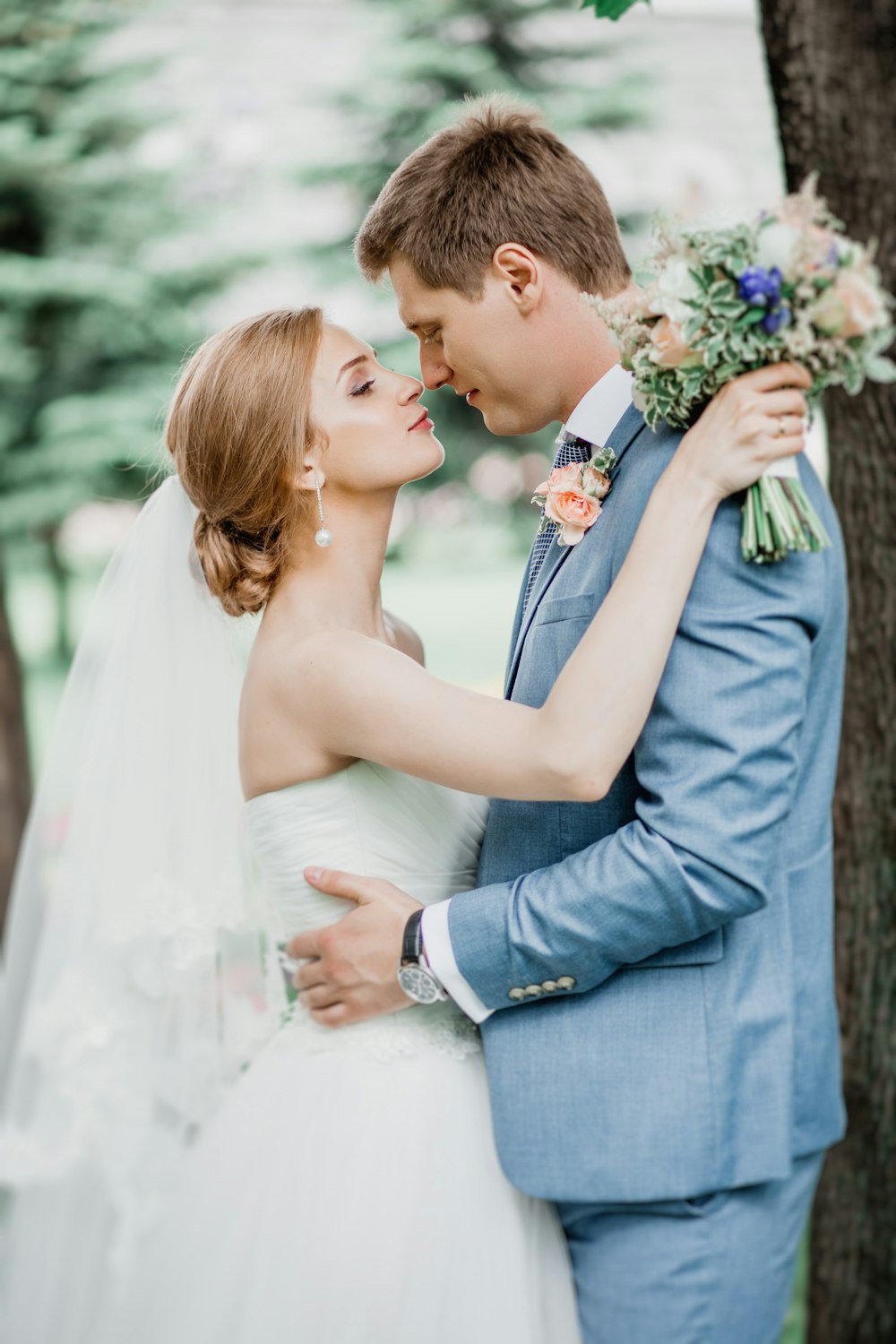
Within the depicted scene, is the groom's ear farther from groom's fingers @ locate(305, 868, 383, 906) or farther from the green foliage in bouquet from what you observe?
groom's fingers @ locate(305, 868, 383, 906)

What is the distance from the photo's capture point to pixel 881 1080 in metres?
3.25

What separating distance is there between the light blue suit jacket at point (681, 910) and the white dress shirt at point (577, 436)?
0.03 meters

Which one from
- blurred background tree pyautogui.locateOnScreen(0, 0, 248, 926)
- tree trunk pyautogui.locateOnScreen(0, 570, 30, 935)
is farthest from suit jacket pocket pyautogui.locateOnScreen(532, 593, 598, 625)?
blurred background tree pyautogui.locateOnScreen(0, 0, 248, 926)

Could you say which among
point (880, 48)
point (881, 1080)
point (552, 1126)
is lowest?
point (881, 1080)

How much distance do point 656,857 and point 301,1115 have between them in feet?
3.06

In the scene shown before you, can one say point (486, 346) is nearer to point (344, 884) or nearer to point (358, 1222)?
point (344, 884)

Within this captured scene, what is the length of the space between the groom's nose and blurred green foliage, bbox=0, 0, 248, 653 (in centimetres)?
792

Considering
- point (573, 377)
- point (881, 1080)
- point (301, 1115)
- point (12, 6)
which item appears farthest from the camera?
point (12, 6)

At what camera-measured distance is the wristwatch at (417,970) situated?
2.19m

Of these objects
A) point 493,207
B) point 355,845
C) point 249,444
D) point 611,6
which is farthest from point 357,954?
point 611,6

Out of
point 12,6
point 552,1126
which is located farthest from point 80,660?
point 12,6

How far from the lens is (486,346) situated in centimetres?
253

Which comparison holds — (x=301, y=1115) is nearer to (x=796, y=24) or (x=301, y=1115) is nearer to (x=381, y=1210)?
(x=381, y=1210)

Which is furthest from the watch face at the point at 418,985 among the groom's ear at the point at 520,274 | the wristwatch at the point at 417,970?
the groom's ear at the point at 520,274
